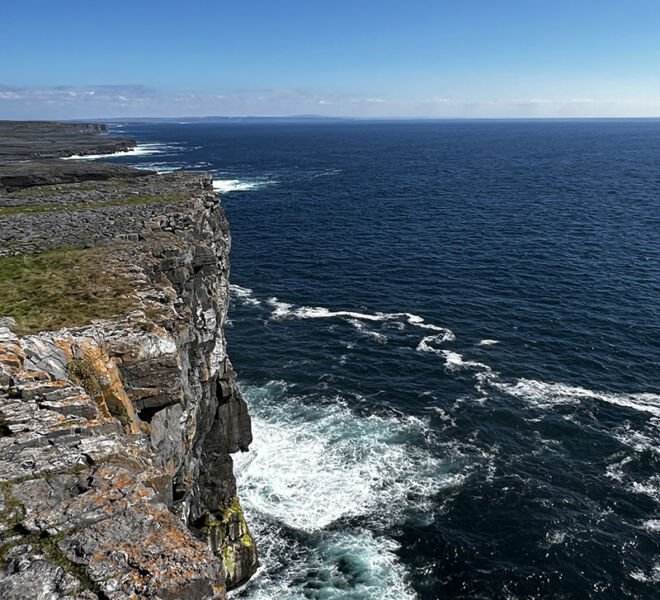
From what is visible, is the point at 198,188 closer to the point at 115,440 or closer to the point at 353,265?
the point at 353,265

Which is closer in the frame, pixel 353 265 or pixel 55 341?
pixel 55 341

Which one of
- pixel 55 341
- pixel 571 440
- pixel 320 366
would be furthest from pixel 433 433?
pixel 55 341

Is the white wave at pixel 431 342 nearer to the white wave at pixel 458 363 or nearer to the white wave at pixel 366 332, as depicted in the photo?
the white wave at pixel 458 363

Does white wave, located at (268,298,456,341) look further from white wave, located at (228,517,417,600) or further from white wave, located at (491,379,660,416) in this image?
white wave, located at (228,517,417,600)

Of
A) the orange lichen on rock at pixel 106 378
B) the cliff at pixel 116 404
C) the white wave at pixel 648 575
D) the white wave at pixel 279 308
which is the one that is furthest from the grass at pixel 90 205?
the white wave at pixel 648 575

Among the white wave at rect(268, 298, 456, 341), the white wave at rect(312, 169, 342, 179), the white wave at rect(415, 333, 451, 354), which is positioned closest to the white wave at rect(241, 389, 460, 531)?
the white wave at rect(415, 333, 451, 354)

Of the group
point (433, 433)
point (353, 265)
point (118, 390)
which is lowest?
point (433, 433)
